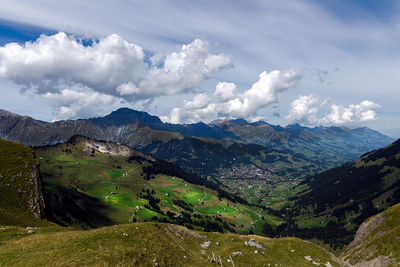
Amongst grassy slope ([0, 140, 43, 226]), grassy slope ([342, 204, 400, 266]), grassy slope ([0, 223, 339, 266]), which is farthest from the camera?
grassy slope ([342, 204, 400, 266])

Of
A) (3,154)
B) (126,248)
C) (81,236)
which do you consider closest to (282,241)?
(126,248)

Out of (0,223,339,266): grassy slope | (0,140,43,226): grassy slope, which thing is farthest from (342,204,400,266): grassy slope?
(0,140,43,226): grassy slope

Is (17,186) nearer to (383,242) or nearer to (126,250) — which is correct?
(126,250)

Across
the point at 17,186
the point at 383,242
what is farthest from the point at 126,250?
the point at 383,242

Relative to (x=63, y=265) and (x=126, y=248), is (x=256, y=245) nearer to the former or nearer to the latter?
(x=126, y=248)

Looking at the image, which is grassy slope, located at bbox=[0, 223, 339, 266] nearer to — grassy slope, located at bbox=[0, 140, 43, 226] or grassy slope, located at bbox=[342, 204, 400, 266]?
grassy slope, located at bbox=[342, 204, 400, 266]

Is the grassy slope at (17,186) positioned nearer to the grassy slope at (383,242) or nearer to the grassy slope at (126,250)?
the grassy slope at (126,250)
